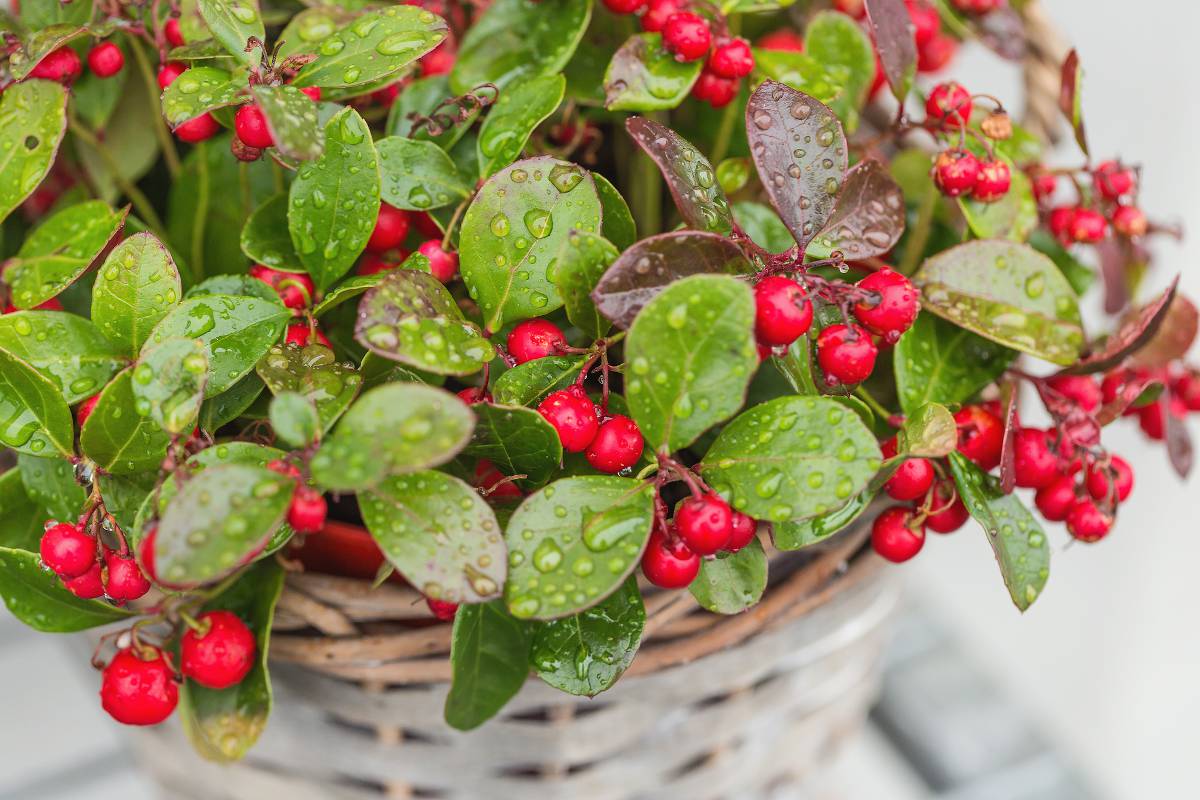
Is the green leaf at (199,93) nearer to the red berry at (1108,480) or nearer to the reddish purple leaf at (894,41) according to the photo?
the reddish purple leaf at (894,41)

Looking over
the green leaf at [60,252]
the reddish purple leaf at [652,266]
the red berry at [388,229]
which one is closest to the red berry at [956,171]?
the reddish purple leaf at [652,266]

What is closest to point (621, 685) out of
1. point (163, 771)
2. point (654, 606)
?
point (654, 606)

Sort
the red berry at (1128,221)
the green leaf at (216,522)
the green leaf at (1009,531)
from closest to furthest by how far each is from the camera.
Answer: the green leaf at (216,522) < the green leaf at (1009,531) < the red berry at (1128,221)

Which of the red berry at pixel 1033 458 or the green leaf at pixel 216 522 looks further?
the red berry at pixel 1033 458

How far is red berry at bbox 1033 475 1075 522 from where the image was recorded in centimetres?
48

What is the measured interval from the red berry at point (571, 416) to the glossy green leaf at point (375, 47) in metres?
0.14

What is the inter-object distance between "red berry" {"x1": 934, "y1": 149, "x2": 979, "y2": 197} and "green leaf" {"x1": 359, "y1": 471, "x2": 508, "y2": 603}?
246 mm

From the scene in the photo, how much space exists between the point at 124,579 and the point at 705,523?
0.70 ft

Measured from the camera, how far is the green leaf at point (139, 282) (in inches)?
16.9

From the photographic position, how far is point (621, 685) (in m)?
0.51

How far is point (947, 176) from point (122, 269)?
1.10ft

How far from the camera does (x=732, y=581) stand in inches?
16.8

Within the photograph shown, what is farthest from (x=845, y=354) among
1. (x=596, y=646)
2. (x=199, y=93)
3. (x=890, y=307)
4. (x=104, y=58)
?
(x=104, y=58)

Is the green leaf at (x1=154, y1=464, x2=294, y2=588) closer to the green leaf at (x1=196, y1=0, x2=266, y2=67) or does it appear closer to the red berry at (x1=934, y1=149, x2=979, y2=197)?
the green leaf at (x1=196, y1=0, x2=266, y2=67)
